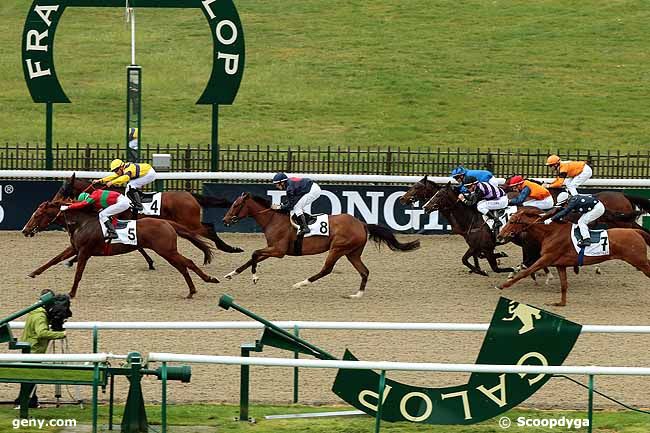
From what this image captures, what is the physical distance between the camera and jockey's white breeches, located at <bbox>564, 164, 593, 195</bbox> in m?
21.2

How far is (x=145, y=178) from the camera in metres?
21.0

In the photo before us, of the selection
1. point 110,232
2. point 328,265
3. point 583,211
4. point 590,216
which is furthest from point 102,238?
point 590,216

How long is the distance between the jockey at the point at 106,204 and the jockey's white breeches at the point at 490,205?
5222 mm

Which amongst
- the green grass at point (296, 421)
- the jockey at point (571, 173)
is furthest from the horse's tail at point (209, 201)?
the green grass at point (296, 421)

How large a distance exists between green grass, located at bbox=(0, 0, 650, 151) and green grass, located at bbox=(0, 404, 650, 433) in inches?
906

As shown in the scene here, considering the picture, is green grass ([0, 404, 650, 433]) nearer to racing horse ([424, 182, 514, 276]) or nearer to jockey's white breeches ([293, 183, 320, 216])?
jockey's white breeches ([293, 183, 320, 216])

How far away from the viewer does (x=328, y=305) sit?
720 inches

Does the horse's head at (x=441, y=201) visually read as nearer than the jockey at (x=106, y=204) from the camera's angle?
No

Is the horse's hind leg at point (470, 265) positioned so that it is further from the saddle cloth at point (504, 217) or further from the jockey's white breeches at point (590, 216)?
the jockey's white breeches at point (590, 216)

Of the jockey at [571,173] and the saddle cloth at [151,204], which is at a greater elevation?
the jockey at [571,173]

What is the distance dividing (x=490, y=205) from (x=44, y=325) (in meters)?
9.56

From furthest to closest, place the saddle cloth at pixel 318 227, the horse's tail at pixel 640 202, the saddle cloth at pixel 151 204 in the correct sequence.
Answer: the horse's tail at pixel 640 202
the saddle cloth at pixel 151 204
the saddle cloth at pixel 318 227

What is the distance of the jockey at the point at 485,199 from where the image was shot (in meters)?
20.3

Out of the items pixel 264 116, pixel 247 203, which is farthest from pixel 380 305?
pixel 264 116
